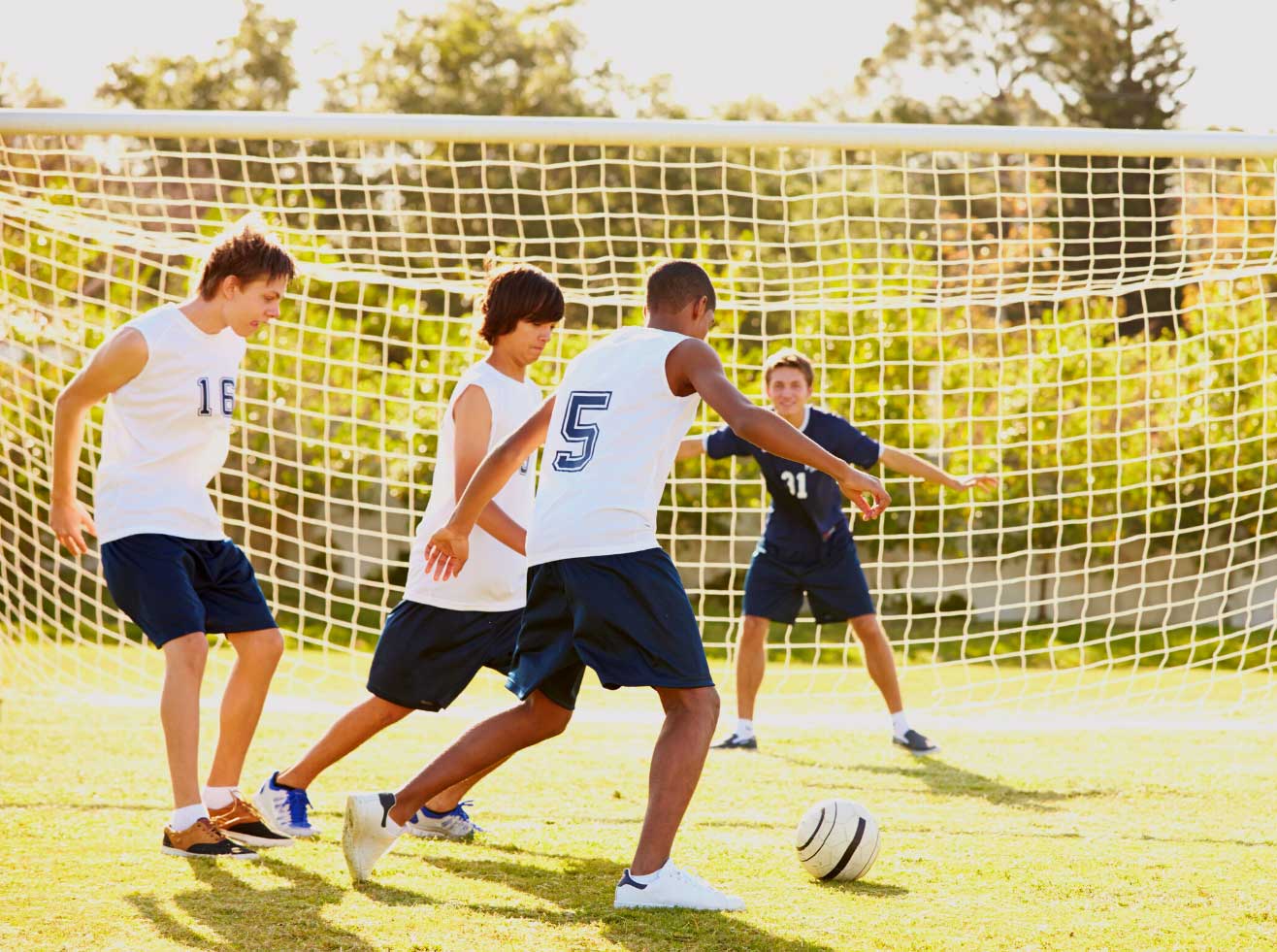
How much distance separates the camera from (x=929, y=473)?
566 centimetres

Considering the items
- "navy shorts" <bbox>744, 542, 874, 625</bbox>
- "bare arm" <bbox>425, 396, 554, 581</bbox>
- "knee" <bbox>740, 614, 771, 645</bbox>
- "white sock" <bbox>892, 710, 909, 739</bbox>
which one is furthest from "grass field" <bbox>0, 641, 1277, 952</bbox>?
"bare arm" <bbox>425, 396, 554, 581</bbox>

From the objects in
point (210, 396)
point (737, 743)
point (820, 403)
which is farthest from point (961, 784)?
point (820, 403)

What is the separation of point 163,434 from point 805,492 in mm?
3104

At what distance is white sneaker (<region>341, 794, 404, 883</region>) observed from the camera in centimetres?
359

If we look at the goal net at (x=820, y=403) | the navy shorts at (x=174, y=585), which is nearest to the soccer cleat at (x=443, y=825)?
the navy shorts at (x=174, y=585)

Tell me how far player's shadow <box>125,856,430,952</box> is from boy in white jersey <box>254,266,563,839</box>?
1.29ft

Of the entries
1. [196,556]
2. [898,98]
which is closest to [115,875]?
[196,556]

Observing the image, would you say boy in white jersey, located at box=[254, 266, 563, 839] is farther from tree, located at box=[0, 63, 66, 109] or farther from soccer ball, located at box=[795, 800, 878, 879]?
tree, located at box=[0, 63, 66, 109]

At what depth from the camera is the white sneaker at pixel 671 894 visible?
338cm

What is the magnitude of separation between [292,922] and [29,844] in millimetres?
1290

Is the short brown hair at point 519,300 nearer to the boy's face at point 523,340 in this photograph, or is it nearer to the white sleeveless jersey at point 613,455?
the boy's face at point 523,340

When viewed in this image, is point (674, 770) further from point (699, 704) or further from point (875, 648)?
point (875, 648)

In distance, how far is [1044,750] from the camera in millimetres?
6422

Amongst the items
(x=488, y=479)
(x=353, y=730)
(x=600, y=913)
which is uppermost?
(x=488, y=479)
